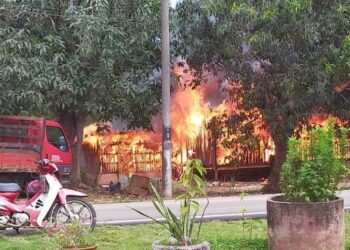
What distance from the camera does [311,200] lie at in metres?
6.71

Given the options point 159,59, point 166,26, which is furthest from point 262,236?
point 159,59

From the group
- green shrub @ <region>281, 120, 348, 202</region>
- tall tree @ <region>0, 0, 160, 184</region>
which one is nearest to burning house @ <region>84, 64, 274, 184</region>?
tall tree @ <region>0, 0, 160, 184</region>

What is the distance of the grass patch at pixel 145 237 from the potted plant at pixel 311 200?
724mm

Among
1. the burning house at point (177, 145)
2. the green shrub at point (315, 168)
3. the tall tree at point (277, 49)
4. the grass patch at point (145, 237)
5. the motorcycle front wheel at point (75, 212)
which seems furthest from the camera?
the burning house at point (177, 145)

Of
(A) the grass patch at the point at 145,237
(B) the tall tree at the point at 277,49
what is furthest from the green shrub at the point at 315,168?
(B) the tall tree at the point at 277,49

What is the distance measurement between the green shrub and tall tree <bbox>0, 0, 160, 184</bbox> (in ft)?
33.7

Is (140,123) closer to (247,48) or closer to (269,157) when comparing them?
(247,48)

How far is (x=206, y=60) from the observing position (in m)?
18.2

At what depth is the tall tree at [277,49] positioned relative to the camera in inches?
629

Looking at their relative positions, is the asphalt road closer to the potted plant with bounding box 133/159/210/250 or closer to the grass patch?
the grass patch

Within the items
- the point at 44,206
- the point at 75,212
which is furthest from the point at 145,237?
the point at 44,206

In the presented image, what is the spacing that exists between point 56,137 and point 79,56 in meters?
2.86

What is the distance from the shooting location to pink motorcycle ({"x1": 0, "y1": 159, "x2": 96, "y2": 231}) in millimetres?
8695

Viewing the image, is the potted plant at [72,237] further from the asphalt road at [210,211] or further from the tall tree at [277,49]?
the tall tree at [277,49]
